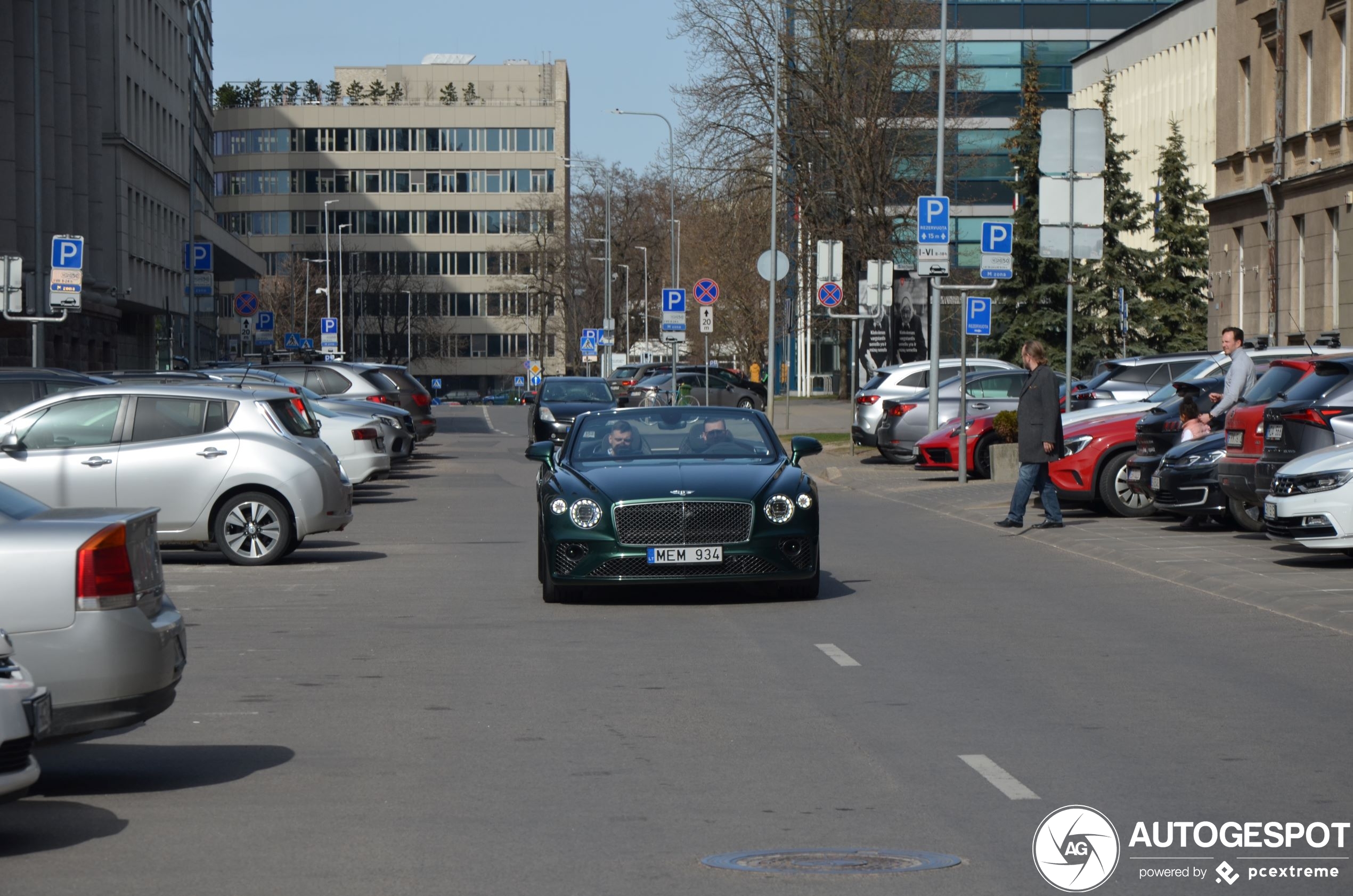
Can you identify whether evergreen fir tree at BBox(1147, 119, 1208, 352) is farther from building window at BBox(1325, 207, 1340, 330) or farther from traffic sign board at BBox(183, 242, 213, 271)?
traffic sign board at BBox(183, 242, 213, 271)

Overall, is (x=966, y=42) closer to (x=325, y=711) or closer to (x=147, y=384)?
(x=147, y=384)

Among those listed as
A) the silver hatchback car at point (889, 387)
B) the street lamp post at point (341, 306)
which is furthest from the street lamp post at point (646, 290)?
the silver hatchback car at point (889, 387)

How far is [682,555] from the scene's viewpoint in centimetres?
1341

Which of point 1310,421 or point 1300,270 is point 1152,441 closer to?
point 1310,421

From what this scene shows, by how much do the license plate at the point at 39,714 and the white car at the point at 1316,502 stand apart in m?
11.3

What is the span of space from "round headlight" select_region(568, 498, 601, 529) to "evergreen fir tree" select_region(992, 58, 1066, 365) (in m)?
49.0

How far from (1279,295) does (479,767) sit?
40.4 metres

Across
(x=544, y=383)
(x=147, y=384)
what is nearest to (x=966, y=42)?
(x=544, y=383)

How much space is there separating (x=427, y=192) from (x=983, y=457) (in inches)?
4843

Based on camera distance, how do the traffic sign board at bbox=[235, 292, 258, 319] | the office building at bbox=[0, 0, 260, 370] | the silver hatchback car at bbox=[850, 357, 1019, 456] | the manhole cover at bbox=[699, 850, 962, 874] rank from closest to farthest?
the manhole cover at bbox=[699, 850, 962, 874]
the silver hatchback car at bbox=[850, 357, 1019, 456]
the traffic sign board at bbox=[235, 292, 258, 319]
the office building at bbox=[0, 0, 260, 370]

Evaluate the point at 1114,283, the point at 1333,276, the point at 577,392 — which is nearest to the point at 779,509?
the point at 577,392

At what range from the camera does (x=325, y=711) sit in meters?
9.28

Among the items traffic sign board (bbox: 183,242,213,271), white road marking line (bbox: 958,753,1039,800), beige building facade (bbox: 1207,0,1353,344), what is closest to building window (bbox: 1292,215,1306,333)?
beige building facade (bbox: 1207,0,1353,344)

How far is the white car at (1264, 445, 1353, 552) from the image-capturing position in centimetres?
1505
